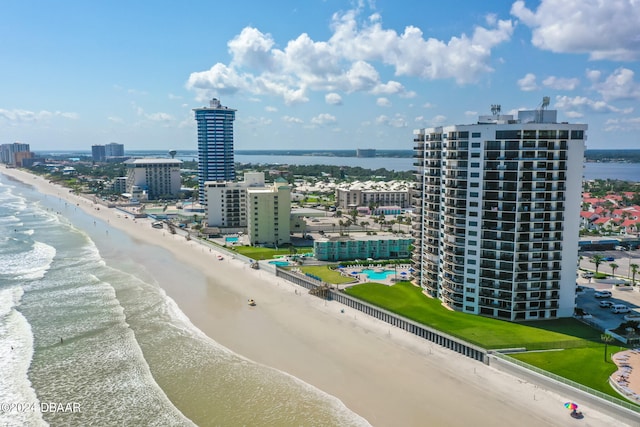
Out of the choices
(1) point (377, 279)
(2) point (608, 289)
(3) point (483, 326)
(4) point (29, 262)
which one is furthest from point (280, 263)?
(2) point (608, 289)

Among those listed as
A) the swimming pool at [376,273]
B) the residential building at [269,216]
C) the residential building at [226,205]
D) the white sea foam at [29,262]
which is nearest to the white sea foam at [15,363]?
the white sea foam at [29,262]

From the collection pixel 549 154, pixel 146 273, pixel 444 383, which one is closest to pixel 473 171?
pixel 549 154

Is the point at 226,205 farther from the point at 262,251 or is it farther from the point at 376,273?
the point at 376,273

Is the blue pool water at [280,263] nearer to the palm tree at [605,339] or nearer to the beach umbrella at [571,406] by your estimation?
the palm tree at [605,339]

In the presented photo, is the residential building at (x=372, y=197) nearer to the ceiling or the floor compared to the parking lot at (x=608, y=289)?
nearer to the ceiling

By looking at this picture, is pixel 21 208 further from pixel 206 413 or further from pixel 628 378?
pixel 628 378

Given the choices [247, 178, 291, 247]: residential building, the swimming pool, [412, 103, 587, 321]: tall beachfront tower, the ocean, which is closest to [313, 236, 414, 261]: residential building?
the swimming pool

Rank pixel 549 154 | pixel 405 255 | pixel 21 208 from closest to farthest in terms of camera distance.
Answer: pixel 549 154 < pixel 405 255 < pixel 21 208
